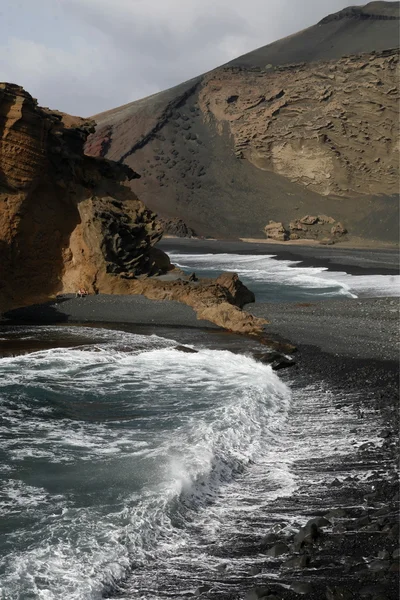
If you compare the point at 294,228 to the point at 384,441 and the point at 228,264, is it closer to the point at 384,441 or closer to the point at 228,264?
the point at 228,264

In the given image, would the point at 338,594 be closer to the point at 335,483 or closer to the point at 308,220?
the point at 335,483

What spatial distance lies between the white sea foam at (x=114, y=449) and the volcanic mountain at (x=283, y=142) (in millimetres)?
47631

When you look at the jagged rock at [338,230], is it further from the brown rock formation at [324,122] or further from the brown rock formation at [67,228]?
the brown rock formation at [67,228]

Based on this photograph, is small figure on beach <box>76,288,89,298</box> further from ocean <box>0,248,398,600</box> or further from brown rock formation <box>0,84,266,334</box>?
ocean <box>0,248,398,600</box>

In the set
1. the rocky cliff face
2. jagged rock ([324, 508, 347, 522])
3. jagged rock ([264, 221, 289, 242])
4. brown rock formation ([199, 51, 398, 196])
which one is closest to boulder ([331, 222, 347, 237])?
jagged rock ([264, 221, 289, 242])

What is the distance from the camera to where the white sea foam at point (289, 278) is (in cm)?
2828

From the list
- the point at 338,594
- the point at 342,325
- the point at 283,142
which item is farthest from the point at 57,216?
the point at 283,142

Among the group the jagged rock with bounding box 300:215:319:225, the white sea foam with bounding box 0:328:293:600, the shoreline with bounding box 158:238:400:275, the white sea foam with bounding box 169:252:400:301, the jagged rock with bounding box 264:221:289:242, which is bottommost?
the white sea foam with bounding box 0:328:293:600

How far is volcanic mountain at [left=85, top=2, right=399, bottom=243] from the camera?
65.8 m

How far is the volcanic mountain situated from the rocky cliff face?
1527 inches

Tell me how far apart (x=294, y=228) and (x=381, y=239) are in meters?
8.07

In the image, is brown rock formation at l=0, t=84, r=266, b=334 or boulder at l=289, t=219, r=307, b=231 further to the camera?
boulder at l=289, t=219, r=307, b=231

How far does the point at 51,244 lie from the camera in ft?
72.9

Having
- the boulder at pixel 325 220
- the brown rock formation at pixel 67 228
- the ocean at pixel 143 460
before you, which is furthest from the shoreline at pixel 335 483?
the boulder at pixel 325 220
